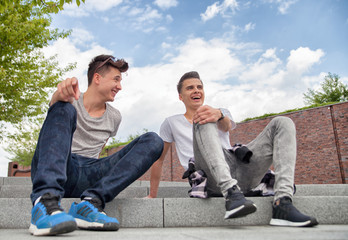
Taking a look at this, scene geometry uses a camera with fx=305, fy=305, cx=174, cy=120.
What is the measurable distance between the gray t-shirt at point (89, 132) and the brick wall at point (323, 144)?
585 inches

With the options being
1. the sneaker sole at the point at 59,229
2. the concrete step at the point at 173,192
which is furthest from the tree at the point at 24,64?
the sneaker sole at the point at 59,229

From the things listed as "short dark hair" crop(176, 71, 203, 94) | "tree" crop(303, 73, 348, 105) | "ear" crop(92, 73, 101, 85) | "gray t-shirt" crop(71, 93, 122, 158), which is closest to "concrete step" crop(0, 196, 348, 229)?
"gray t-shirt" crop(71, 93, 122, 158)

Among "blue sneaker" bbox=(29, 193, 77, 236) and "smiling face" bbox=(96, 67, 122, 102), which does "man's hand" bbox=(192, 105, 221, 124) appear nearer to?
"smiling face" bbox=(96, 67, 122, 102)

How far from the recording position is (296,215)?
204 cm

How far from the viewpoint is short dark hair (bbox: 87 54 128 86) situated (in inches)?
115

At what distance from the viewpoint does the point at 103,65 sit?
2.94 m

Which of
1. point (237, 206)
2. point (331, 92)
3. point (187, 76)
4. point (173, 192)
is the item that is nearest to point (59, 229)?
point (237, 206)

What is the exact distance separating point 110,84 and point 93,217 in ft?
4.46

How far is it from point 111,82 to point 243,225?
5.61 ft

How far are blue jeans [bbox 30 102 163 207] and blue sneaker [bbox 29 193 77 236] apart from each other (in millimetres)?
62

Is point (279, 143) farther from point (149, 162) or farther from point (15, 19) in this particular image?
point (15, 19)

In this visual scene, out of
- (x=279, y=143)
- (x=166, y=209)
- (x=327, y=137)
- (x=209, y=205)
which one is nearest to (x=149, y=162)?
(x=166, y=209)

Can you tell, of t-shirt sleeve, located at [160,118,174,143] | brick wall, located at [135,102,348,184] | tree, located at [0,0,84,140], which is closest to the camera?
t-shirt sleeve, located at [160,118,174,143]

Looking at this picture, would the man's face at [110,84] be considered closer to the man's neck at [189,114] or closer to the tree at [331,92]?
the man's neck at [189,114]
